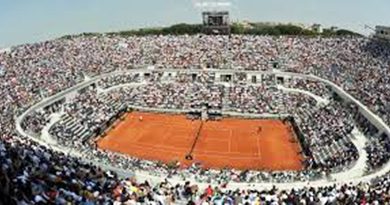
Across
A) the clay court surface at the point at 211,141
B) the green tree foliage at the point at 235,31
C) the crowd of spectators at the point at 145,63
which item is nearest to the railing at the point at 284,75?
the crowd of spectators at the point at 145,63

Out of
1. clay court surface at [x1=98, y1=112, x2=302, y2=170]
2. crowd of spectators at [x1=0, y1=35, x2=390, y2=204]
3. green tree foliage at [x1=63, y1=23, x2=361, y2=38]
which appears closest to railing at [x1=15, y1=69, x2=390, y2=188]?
crowd of spectators at [x1=0, y1=35, x2=390, y2=204]

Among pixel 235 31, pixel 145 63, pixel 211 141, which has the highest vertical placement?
pixel 235 31

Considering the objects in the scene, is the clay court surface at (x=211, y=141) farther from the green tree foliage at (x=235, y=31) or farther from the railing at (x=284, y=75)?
the green tree foliage at (x=235, y=31)

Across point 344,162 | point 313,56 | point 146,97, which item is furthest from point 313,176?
point 313,56

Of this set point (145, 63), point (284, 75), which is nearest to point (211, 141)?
point (284, 75)

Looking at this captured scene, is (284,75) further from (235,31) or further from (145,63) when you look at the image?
(235,31)

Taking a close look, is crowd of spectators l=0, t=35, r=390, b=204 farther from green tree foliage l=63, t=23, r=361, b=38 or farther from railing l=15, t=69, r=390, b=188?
green tree foliage l=63, t=23, r=361, b=38
